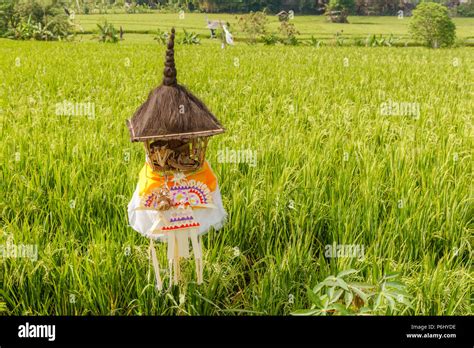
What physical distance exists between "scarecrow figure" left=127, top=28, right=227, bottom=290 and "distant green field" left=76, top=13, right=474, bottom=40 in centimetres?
2532

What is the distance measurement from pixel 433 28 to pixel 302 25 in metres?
7.93

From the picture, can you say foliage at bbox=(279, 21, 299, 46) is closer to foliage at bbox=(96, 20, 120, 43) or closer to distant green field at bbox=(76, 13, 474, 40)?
distant green field at bbox=(76, 13, 474, 40)

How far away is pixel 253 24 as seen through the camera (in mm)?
24812

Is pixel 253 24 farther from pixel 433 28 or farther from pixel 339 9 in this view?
pixel 433 28

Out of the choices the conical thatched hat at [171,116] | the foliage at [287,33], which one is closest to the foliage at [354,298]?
the conical thatched hat at [171,116]

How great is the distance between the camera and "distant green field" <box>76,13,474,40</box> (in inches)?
1089

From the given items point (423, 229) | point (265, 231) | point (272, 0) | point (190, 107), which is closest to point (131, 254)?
point (265, 231)

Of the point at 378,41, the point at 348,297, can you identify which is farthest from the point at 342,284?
the point at 378,41

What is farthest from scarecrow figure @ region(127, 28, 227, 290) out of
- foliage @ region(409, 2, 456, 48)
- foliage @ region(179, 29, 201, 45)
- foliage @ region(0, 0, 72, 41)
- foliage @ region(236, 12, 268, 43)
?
foliage @ region(409, 2, 456, 48)

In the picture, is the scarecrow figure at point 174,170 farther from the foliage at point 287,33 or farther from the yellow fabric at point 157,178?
the foliage at point 287,33

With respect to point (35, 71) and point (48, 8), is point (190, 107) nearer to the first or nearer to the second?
point (35, 71)

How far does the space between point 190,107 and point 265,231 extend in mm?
1029

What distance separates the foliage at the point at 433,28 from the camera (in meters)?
26.9

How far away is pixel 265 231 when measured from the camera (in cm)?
224
